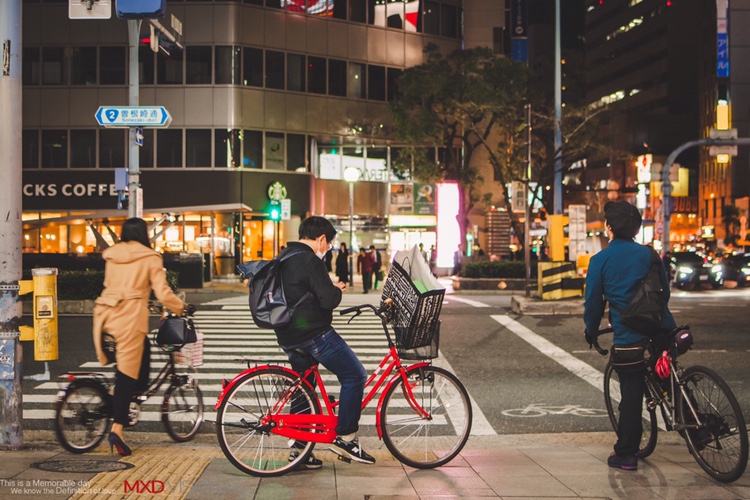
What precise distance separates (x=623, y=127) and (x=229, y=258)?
9500cm

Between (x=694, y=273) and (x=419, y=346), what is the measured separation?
30.9m

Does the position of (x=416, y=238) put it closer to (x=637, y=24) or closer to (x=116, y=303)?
(x=116, y=303)

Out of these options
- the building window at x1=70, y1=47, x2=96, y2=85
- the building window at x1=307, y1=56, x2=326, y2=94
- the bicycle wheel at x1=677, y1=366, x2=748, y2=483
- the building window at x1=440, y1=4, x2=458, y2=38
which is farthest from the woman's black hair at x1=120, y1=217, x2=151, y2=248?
the building window at x1=440, y1=4, x2=458, y2=38

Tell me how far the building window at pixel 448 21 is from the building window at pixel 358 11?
5.29 m

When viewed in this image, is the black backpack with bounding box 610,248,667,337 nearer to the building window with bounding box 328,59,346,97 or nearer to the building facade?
the building facade

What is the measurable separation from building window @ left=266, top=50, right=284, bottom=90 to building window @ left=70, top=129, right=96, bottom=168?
952cm

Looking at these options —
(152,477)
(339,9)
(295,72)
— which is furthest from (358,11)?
(152,477)

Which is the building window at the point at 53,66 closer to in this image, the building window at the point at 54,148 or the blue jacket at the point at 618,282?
the building window at the point at 54,148

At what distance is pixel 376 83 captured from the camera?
46.2m

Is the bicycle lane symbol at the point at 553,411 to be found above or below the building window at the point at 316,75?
below

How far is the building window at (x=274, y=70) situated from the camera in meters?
42.7

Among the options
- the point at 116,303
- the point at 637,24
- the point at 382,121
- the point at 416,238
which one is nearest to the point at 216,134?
the point at 382,121

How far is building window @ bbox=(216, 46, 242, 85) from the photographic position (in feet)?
136

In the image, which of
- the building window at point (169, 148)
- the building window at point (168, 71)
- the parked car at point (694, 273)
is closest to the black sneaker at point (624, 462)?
the parked car at point (694, 273)
